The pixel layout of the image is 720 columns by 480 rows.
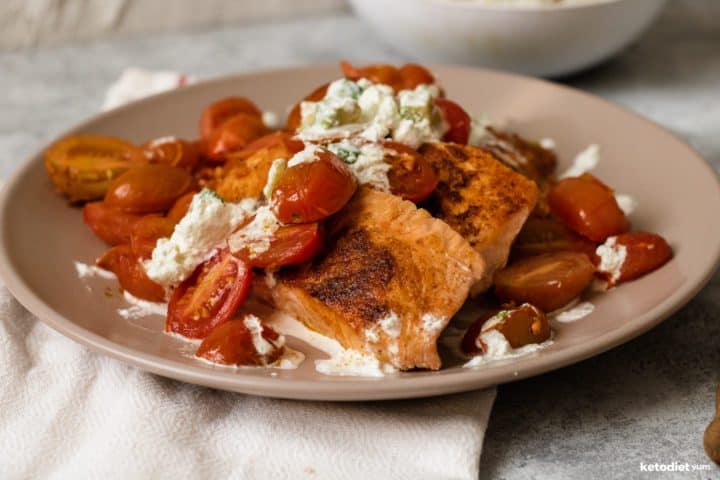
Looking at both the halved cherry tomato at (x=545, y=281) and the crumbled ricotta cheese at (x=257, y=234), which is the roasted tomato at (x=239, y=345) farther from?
the halved cherry tomato at (x=545, y=281)

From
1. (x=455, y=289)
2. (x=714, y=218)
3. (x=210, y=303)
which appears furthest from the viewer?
(x=714, y=218)

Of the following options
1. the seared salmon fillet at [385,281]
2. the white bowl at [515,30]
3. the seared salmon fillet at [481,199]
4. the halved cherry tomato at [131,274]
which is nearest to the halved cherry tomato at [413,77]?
the seared salmon fillet at [481,199]

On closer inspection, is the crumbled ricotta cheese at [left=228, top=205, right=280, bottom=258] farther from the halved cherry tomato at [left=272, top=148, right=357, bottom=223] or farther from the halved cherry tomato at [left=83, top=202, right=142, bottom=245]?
the halved cherry tomato at [left=83, top=202, right=142, bottom=245]

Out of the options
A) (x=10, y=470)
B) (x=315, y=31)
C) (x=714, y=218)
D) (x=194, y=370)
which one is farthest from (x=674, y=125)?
(x=10, y=470)

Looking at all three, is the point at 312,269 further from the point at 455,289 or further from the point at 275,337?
the point at 455,289

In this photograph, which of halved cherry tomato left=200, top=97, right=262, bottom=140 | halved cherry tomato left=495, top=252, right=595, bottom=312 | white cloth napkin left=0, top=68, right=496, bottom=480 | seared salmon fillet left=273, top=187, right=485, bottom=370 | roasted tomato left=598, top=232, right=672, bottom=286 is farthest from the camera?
halved cherry tomato left=200, top=97, right=262, bottom=140

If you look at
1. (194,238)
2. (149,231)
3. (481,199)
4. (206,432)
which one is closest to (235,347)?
(206,432)

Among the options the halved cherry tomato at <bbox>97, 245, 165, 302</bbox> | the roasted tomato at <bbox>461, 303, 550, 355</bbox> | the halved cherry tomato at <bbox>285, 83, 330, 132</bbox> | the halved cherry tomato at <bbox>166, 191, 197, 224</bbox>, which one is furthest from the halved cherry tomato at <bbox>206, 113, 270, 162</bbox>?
the roasted tomato at <bbox>461, 303, 550, 355</bbox>
